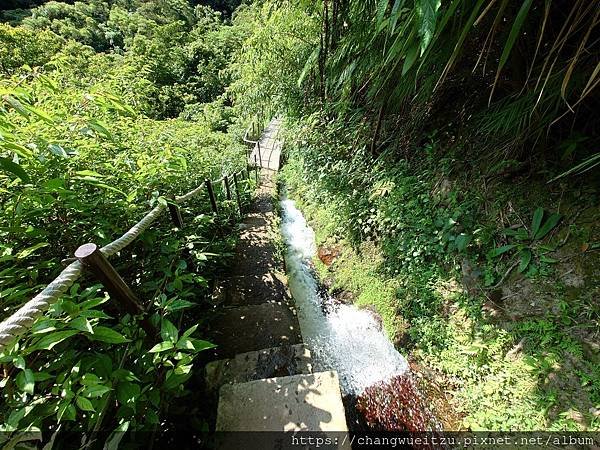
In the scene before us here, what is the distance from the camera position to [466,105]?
9.35ft

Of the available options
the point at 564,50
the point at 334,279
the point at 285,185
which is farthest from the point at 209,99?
the point at 564,50

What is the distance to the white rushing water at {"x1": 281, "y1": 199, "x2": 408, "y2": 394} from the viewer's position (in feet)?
8.48

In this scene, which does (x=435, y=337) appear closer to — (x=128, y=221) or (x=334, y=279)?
(x=334, y=279)

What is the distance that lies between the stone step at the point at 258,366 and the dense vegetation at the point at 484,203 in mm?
1220

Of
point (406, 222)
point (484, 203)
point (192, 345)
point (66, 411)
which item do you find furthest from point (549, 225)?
point (66, 411)

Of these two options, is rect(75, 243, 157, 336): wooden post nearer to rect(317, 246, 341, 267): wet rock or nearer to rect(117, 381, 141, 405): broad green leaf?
rect(117, 381, 141, 405): broad green leaf

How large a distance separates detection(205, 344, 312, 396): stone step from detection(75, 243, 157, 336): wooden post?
2.83 feet

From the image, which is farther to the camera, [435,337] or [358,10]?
[435,337]

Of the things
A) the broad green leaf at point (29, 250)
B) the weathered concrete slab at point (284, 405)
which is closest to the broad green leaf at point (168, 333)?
the broad green leaf at point (29, 250)

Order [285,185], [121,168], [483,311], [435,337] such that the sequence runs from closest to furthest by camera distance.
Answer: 1. [121,168]
2. [483,311]
3. [435,337]
4. [285,185]

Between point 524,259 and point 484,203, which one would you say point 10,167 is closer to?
point 524,259

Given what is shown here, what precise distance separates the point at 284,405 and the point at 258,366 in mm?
442

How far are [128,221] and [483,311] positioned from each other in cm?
270

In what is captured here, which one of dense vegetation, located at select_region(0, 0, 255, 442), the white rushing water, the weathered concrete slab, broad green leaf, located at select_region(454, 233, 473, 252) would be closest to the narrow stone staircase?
the weathered concrete slab
